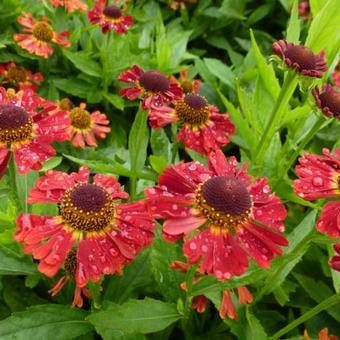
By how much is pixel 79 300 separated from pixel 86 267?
0.74 feet

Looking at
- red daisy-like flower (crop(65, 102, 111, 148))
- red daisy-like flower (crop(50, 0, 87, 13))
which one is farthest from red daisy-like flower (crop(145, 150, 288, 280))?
red daisy-like flower (crop(50, 0, 87, 13))

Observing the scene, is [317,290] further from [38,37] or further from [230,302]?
[38,37]

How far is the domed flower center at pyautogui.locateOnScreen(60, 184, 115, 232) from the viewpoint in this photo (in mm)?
1094

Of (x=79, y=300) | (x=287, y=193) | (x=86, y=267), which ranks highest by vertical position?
(x=86, y=267)

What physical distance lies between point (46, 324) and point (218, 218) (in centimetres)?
48

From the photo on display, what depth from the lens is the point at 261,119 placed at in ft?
5.48

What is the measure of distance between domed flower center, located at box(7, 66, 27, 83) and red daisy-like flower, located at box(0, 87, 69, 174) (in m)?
0.71

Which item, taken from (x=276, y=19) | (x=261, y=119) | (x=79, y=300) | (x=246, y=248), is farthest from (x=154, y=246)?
(x=276, y=19)

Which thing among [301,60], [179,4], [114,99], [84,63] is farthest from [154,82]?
[179,4]

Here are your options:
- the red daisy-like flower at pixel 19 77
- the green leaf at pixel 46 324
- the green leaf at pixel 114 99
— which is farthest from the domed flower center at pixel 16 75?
the green leaf at pixel 46 324

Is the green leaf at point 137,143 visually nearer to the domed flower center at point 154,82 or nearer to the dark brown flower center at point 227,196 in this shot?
the domed flower center at point 154,82

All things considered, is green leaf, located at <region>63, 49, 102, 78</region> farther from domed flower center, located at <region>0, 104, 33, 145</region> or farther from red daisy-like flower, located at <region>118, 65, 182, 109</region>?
domed flower center, located at <region>0, 104, 33, 145</region>

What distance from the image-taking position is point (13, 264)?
4.17ft

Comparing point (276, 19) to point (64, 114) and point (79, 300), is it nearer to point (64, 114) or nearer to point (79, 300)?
point (64, 114)
